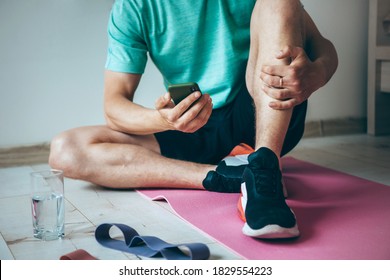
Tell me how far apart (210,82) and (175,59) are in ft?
0.36

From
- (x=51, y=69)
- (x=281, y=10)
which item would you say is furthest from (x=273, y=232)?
(x=51, y=69)

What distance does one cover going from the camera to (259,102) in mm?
1402

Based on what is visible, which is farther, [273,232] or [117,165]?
[117,165]

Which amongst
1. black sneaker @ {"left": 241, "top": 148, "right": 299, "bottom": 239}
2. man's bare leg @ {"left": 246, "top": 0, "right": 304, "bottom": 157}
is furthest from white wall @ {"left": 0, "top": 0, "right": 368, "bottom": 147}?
black sneaker @ {"left": 241, "top": 148, "right": 299, "bottom": 239}

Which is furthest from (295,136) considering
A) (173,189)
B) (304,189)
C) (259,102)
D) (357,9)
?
(357,9)

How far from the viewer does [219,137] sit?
1659 mm

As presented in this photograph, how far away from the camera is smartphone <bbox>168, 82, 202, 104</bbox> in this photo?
4.18ft

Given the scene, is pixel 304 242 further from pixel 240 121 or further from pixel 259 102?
pixel 240 121

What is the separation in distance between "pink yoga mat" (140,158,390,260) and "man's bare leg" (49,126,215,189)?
0.04 metres

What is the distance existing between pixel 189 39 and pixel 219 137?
0.88 feet

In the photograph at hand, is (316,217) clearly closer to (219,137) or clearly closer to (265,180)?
(265,180)

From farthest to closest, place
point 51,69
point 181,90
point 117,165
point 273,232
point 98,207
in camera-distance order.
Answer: point 51,69, point 117,165, point 98,207, point 181,90, point 273,232

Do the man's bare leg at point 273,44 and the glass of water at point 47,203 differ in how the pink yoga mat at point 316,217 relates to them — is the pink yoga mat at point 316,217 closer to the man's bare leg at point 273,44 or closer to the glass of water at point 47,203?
the man's bare leg at point 273,44
